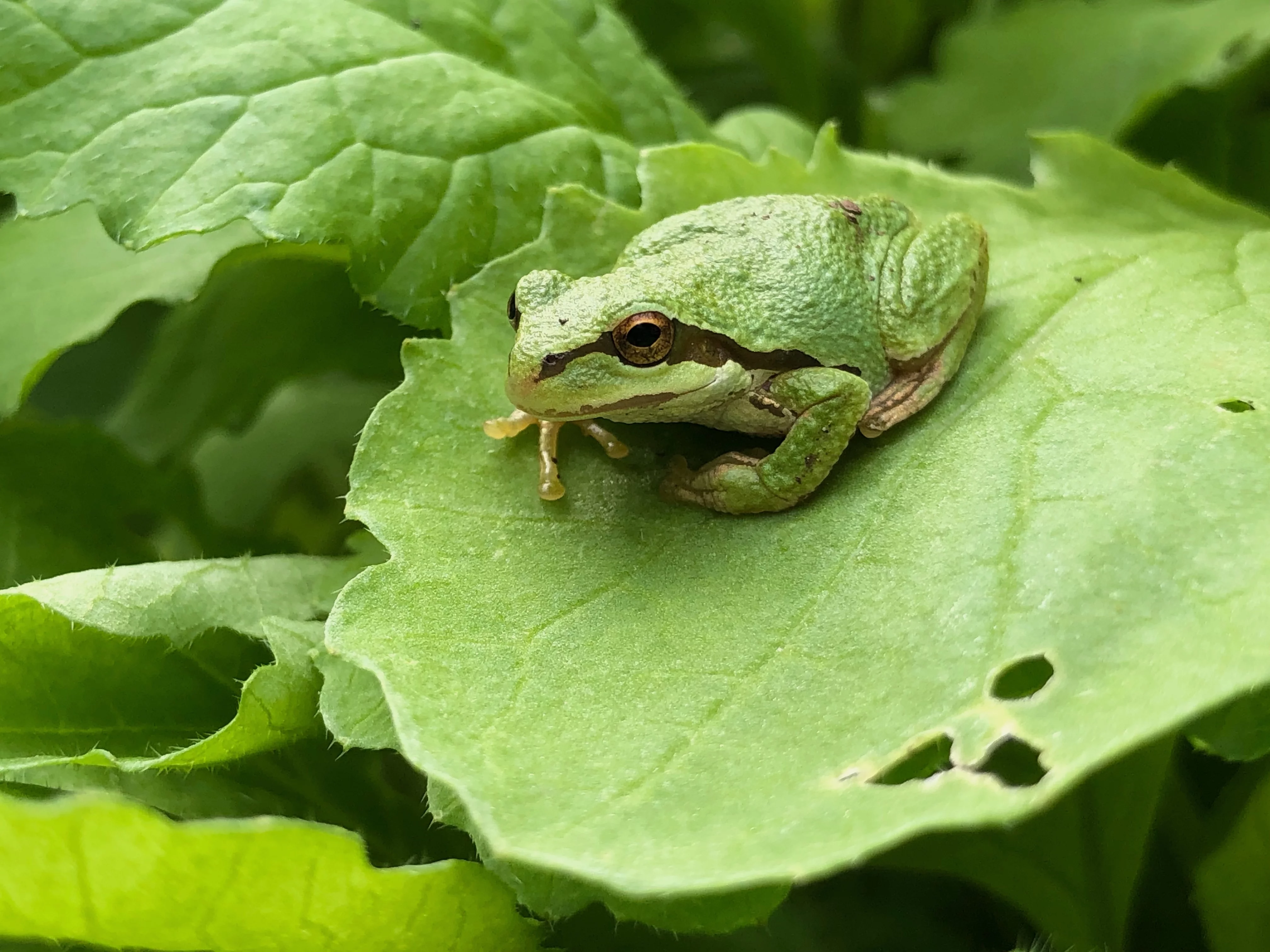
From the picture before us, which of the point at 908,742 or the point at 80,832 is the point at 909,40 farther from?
the point at 80,832

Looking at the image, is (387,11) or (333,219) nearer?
(333,219)

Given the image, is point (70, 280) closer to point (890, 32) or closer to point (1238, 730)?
point (1238, 730)

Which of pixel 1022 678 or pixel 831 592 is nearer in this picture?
pixel 1022 678

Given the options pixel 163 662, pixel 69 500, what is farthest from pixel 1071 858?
pixel 69 500

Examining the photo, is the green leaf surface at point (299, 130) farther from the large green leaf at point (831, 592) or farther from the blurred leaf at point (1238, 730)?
the blurred leaf at point (1238, 730)

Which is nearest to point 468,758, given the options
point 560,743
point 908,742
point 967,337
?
point 560,743

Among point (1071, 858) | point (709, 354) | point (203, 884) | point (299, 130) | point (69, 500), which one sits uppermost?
point (299, 130)

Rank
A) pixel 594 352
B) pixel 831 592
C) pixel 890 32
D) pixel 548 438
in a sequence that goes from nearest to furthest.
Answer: pixel 831 592 → pixel 594 352 → pixel 548 438 → pixel 890 32
